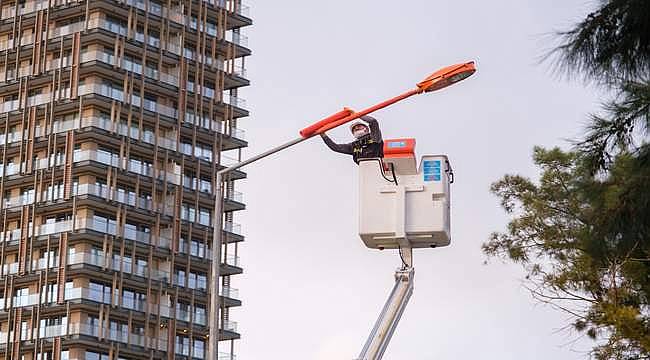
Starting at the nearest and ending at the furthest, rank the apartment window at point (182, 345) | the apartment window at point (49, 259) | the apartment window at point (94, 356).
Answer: the apartment window at point (94, 356) → the apartment window at point (49, 259) → the apartment window at point (182, 345)

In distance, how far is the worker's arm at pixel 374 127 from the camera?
66.6 ft

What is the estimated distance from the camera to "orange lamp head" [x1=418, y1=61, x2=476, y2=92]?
20484 mm

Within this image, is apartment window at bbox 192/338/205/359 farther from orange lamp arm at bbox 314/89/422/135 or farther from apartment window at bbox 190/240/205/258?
orange lamp arm at bbox 314/89/422/135

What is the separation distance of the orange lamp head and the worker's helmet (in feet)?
3.41

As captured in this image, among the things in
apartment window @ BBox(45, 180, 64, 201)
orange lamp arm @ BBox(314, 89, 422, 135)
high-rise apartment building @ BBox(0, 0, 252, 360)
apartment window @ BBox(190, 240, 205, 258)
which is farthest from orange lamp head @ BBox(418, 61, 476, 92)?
apartment window @ BBox(190, 240, 205, 258)

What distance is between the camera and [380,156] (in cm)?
2023

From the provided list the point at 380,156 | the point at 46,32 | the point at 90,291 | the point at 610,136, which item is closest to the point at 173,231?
the point at 90,291

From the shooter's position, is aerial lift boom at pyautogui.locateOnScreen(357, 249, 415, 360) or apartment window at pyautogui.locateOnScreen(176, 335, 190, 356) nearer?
aerial lift boom at pyautogui.locateOnScreen(357, 249, 415, 360)

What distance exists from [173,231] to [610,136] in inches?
3121

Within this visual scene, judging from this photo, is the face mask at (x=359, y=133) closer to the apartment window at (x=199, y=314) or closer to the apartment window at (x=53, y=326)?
the apartment window at (x=53, y=326)

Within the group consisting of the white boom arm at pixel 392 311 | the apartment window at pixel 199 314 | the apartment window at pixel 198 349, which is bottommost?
the white boom arm at pixel 392 311

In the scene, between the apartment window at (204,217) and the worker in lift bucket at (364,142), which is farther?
the apartment window at (204,217)

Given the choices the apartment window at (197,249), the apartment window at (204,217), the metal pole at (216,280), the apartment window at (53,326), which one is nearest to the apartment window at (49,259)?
the apartment window at (53,326)

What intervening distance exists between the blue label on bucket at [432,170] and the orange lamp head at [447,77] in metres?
1.12
